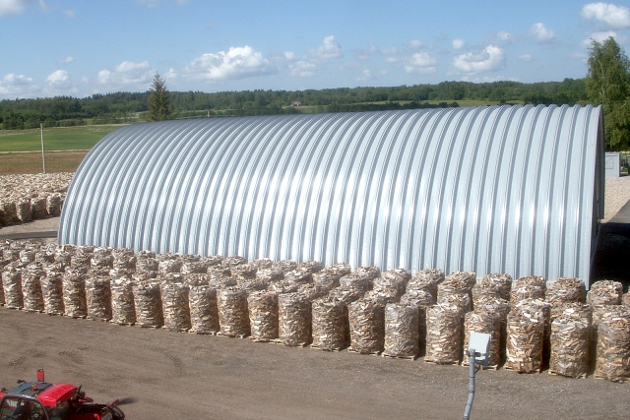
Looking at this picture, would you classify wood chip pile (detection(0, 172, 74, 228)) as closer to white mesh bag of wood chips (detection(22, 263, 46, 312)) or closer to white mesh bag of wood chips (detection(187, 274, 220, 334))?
white mesh bag of wood chips (detection(22, 263, 46, 312))

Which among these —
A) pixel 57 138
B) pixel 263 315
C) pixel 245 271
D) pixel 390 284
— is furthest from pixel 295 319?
pixel 57 138

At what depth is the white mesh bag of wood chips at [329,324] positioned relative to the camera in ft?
42.1

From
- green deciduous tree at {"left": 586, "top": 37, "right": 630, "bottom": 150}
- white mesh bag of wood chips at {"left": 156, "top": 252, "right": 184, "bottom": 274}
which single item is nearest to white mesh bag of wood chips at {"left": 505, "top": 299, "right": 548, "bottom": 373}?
white mesh bag of wood chips at {"left": 156, "top": 252, "right": 184, "bottom": 274}

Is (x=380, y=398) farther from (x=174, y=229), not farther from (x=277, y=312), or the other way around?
(x=174, y=229)

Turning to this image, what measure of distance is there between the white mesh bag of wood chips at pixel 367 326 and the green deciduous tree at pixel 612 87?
167 ft

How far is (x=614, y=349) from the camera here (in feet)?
35.1

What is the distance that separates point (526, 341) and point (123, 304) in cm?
924

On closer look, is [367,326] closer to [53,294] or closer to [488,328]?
[488,328]

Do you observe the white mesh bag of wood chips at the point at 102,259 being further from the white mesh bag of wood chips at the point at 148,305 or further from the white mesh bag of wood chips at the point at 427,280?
the white mesh bag of wood chips at the point at 427,280

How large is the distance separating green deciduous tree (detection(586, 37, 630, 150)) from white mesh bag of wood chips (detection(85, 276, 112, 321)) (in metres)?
51.9

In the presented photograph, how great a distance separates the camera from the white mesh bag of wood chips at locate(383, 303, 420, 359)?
40.1 ft

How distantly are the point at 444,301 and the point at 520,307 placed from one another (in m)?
1.68

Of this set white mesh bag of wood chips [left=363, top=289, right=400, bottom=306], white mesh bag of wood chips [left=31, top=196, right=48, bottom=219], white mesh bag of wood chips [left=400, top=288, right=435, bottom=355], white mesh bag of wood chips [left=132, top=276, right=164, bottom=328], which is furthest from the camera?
white mesh bag of wood chips [left=31, top=196, right=48, bottom=219]

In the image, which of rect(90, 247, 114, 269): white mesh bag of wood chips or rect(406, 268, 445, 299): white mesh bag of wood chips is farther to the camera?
rect(90, 247, 114, 269): white mesh bag of wood chips
